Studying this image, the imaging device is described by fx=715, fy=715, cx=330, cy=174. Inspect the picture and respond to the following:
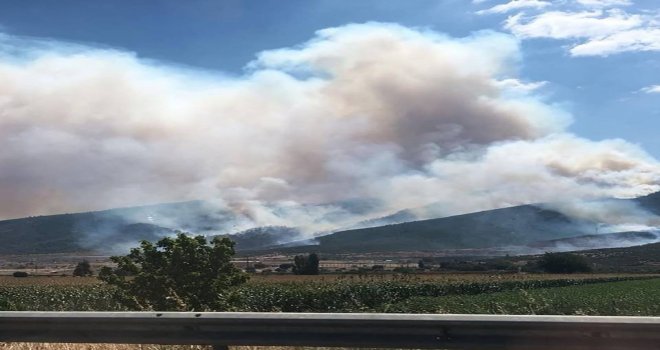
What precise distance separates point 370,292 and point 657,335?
6110cm

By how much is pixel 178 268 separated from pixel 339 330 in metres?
24.3

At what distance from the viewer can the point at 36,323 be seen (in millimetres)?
6766

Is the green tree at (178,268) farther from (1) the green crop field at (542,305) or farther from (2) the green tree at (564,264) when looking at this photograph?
(2) the green tree at (564,264)

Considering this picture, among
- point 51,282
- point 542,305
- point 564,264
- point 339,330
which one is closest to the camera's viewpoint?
point 339,330

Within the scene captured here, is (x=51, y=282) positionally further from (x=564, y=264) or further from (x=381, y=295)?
(x=564, y=264)

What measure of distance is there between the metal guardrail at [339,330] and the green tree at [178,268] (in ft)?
68.8

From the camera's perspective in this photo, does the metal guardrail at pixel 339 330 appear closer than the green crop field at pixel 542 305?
Yes

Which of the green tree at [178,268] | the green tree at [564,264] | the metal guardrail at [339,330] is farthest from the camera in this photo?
the green tree at [564,264]

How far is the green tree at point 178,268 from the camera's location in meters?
28.7

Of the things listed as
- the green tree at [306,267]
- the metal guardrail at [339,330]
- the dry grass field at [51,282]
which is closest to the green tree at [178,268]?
the metal guardrail at [339,330]

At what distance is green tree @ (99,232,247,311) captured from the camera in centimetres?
2870

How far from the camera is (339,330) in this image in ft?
20.5

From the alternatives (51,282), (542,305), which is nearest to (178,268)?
(542,305)

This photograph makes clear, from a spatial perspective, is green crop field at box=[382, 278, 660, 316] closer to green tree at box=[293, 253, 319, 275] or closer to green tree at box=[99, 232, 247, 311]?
green tree at box=[99, 232, 247, 311]
